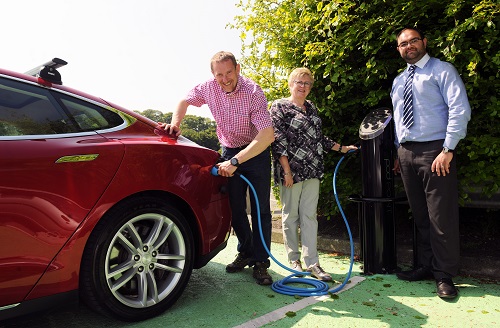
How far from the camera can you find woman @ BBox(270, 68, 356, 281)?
3797mm

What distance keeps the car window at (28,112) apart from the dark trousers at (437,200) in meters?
2.61

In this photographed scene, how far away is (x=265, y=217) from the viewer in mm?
3719

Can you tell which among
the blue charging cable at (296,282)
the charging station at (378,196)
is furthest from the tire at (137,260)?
the charging station at (378,196)

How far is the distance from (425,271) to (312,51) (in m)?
2.31

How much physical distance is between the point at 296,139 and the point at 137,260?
1.79 metres

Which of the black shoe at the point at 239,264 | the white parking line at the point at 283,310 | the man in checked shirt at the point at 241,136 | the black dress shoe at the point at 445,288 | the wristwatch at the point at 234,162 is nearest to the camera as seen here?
the white parking line at the point at 283,310

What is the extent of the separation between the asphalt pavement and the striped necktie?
136 centimetres

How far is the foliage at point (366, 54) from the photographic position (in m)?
3.48

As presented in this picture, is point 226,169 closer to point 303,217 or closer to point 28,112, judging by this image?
point 303,217

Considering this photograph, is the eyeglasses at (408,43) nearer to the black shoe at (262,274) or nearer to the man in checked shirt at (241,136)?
the man in checked shirt at (241,136)

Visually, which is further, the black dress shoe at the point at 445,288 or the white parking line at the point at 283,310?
the black dress shoe at the point at 445,288

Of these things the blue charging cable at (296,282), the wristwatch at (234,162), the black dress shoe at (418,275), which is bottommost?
the black dress shoe at (418,275)

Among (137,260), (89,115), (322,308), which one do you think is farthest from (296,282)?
(89,115)

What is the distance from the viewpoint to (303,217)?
391cm
